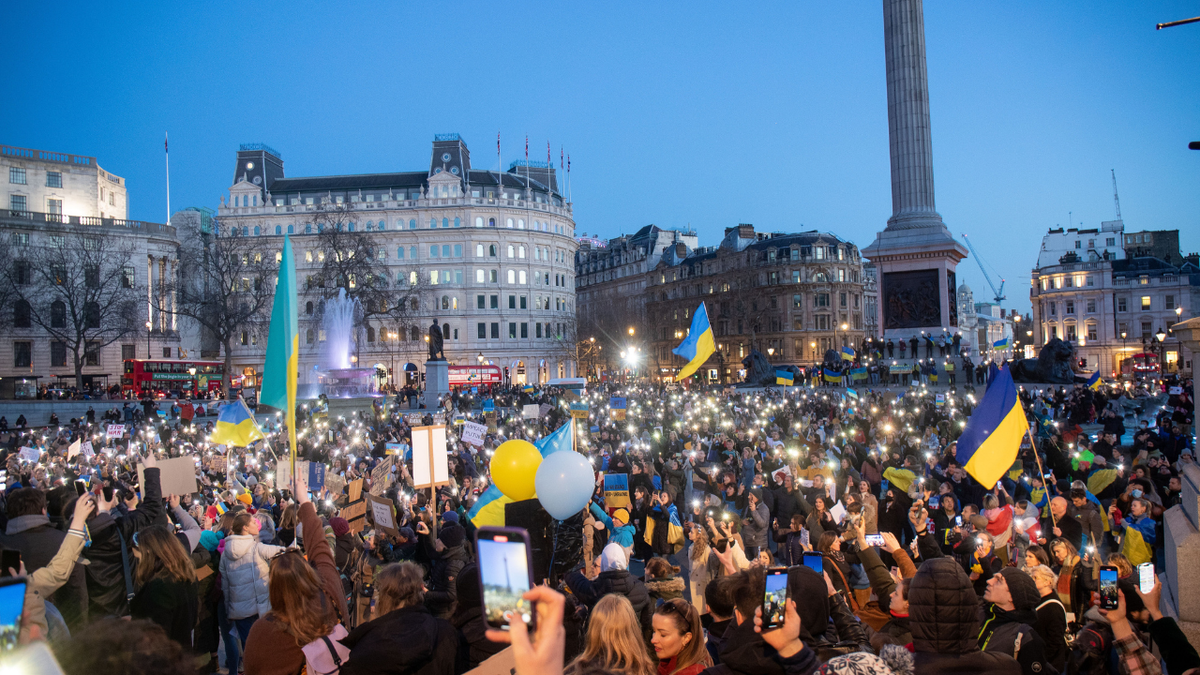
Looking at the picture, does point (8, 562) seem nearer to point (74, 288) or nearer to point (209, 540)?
point (209, 540)

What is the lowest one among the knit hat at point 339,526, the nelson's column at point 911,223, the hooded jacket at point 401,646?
the knit hat at point 339,526

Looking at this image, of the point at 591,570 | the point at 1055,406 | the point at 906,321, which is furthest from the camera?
the point at 906,321

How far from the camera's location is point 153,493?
22.3 ft

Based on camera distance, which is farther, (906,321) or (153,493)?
(906,321)

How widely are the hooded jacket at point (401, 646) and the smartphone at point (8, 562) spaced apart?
5.95 ft

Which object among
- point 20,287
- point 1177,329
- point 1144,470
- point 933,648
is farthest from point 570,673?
point 20,287

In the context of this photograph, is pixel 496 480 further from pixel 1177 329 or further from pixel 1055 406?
pixel 1055 406

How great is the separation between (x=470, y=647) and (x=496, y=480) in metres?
2.19

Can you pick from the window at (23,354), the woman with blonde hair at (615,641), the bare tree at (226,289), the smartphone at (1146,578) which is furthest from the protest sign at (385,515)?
the window at (23,354)

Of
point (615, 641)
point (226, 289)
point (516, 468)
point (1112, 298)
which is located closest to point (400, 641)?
point (615, 641)

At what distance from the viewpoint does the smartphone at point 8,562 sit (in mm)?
3859

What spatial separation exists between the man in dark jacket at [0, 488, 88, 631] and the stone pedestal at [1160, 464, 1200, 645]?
25.1ft

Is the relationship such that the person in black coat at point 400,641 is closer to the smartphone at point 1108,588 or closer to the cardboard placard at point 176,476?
the smartphone at point 1108,588

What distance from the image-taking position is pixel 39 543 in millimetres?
5387
